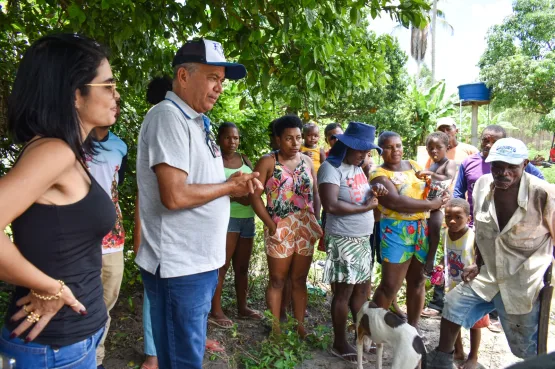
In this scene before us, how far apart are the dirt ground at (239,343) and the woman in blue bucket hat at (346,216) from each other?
265mm

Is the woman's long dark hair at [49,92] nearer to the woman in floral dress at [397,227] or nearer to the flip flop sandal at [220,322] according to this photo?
the woman in floral dress at [397,227]

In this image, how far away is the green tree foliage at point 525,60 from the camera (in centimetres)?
1514

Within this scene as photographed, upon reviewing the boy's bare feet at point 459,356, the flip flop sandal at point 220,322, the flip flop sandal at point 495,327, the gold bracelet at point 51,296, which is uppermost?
the gold bracelet at point 51,296

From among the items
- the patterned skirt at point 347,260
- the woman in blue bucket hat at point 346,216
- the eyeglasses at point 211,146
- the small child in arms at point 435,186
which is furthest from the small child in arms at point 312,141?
the eyeglasses at point 211,146

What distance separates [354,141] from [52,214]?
8.56 ft

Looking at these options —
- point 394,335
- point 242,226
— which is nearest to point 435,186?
point 394,335

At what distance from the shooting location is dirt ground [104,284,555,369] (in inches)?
135

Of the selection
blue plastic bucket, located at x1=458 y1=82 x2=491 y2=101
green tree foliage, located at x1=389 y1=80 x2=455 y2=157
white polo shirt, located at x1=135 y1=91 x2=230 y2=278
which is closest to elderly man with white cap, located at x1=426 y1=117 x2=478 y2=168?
white polo shirt, located at x1=135 y1=91 x2=230 y2=278

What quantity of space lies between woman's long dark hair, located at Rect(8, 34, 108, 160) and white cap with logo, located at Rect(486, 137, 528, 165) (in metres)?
2.52

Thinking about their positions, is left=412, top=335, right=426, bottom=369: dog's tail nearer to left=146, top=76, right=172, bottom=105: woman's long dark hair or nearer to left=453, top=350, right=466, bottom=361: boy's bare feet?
left=453, top=350, right=466, bottom=361: boy's bare feet

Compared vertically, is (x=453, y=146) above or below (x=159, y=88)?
below

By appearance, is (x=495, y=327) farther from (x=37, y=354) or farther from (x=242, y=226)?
(x=37, y=354)

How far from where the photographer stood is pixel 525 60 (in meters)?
15.3

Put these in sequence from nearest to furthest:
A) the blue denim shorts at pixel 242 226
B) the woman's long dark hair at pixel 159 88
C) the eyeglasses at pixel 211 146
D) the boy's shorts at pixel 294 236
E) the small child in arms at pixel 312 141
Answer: the eyeglasses at pixel 211 146 < the woman's long dark hair at pixel 159 88 < the boy's shorts at pixel 294 236 < the blue denim shorts at pixel 242 226 < the small child in arms at pixel 312 141
